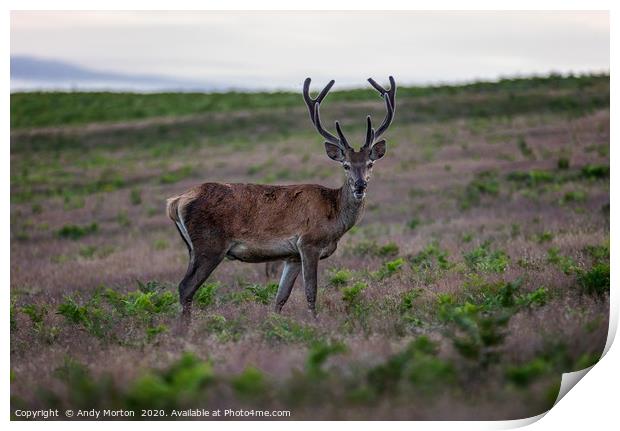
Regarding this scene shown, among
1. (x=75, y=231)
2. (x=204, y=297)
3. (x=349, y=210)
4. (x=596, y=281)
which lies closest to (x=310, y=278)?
(x=349, y=210)

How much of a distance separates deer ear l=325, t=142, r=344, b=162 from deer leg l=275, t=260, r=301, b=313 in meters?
1.42

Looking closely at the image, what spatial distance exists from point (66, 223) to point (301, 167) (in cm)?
990

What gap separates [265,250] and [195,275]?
912 mm

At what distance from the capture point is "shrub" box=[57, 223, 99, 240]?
2300 cm

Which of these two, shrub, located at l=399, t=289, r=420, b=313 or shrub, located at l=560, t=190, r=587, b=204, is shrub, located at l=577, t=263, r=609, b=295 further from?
shrub, located at l=560, t=190, r=587, b=204

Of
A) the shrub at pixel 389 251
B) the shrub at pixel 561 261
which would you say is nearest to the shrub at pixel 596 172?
the shrub at pixel 389 251

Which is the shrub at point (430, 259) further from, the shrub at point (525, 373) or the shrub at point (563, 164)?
the shrub at point (563, 164)

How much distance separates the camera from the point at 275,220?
10.1m

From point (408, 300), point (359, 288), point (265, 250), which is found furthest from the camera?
point (265, 250)

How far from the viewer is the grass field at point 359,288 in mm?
6582

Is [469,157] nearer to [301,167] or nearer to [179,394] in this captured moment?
[301,167]

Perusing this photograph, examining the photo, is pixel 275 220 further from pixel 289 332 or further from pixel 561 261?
pixel 561 261

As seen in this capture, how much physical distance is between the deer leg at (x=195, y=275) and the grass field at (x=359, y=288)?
13.1 inches
